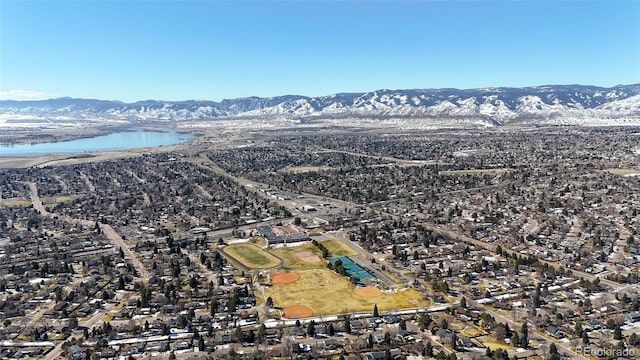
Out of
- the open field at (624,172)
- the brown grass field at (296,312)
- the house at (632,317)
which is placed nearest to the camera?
the house at (632,317)

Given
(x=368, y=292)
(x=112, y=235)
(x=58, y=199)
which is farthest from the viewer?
(x=58, y=199)

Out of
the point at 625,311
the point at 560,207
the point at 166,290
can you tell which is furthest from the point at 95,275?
the point at 560,207

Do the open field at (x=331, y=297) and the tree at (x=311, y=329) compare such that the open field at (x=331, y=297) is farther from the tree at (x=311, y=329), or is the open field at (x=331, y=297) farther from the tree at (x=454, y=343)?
the tree at (x=454, y=343)

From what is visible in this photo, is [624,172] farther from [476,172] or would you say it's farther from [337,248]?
[337,248]

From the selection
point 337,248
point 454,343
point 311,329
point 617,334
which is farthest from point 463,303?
point 337,248

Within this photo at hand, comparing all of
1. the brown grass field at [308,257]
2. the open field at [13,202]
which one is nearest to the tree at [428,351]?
the brown grass field at [308,257]
